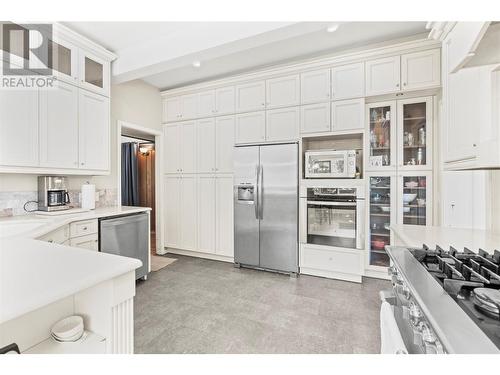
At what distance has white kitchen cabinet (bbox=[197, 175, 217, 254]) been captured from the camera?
372 centimetres

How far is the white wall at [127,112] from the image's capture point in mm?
2881

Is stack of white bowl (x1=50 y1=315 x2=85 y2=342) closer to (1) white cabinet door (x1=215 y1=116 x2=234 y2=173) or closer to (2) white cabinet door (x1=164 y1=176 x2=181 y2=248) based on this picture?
(1) white cabinet door (x1=215 y1=116 x2=234 y2=173)

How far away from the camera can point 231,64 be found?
10.7 ft

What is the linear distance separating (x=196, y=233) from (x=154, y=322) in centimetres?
183

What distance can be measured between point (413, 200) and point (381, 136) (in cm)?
88

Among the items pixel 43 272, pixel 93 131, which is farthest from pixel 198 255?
pixel 43 272

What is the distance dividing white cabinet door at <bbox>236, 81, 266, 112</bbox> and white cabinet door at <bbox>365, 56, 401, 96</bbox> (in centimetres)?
132

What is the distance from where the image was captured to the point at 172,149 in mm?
4027

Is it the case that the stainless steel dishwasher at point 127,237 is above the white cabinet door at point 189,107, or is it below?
below

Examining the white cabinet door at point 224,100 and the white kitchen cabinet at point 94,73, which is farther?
the white cabinet door at point 224,100

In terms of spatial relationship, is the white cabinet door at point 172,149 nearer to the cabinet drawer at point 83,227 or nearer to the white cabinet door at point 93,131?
the white cabinet door at point 93,131

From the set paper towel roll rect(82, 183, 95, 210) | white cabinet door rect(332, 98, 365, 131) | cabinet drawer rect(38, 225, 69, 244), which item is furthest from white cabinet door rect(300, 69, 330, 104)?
cabinet drawer rect(38, 225, 69, 244)

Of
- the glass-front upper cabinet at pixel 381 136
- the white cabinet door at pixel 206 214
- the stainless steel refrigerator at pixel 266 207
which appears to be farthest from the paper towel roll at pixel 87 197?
the glass-front upper cabinet at pixel 381 136
